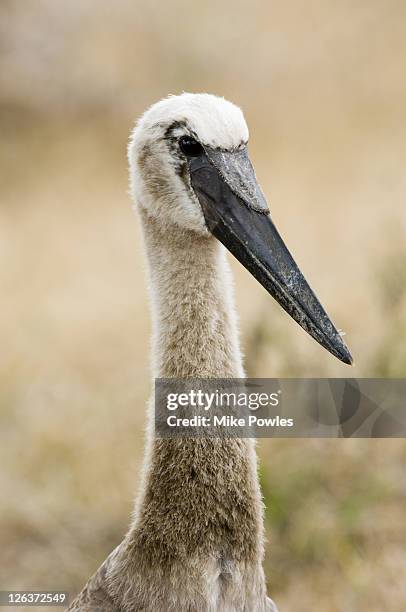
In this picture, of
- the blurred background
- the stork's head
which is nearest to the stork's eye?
the stork's head

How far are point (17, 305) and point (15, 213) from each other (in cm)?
130

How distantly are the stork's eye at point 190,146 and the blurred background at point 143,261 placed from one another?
921 millimetres

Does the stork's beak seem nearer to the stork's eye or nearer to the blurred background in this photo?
the stork's eye

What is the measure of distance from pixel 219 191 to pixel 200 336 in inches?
11.6

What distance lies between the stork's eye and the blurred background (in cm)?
92

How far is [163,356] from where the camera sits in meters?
2.15

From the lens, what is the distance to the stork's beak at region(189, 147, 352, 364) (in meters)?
2.04

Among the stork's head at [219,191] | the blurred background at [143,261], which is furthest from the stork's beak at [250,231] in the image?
the blurred background at [143,261]

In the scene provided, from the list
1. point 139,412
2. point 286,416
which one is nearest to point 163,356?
point 286,416

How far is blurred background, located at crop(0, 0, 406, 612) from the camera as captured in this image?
3.50 m

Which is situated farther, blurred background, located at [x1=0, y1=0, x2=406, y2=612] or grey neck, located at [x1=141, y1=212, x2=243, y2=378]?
blurred background, located at [x1=0, y1=0, x2=406, y2=612]

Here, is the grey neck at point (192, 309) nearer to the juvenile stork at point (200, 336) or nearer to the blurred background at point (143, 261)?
the juvenile stork at point (200, 336)

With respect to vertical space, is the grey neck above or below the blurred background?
below

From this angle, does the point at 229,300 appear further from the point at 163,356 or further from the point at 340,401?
the point at 340,401
